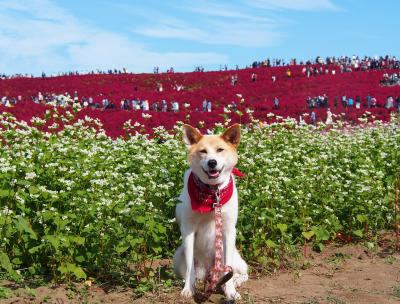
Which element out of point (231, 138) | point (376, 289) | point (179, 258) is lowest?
point (376, 289)

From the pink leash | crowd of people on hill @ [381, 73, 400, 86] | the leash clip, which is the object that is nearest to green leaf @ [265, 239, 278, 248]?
the pink leash

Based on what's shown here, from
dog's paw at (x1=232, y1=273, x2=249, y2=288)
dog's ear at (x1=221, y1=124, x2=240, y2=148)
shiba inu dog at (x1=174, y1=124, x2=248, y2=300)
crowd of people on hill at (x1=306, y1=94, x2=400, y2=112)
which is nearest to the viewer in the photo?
shiba inu dog at (x1=174, y1=124, x2=248, y2=300)

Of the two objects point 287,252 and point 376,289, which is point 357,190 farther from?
point 376,289

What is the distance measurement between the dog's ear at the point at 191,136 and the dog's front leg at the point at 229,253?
0.76 m

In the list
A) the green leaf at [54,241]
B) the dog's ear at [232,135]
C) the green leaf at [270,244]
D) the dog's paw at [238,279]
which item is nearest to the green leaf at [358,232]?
the green leaf at [270,244]

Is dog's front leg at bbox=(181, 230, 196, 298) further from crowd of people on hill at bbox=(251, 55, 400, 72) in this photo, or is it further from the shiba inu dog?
crowd of people on hill at bbox=(251, 55, 400, 72)

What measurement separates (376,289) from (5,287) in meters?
3.35

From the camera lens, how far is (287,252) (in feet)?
18.9

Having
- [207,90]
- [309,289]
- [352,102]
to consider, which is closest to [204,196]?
[309,289]

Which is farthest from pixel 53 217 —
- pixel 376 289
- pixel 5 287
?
pixel 376 289

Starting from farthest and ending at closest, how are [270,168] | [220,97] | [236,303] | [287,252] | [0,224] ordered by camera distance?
[220,97]
[270,168]
[287,252]
[0,224]
[236,303]

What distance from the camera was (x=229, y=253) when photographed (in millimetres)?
4371

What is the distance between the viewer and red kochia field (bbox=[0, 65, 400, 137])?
24.4 meters

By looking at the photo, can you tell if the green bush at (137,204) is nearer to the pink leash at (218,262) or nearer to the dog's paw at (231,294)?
the pink leash at (218,262)
